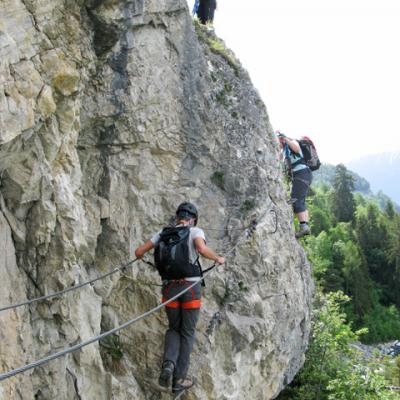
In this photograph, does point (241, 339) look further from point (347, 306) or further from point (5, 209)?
point (347, 306)

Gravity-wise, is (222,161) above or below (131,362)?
above

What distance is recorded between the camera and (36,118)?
638 centimetres

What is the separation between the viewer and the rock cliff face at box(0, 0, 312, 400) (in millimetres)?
6477

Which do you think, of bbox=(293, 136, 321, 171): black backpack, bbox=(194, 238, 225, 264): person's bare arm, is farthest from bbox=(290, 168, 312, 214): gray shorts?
Answer: bbox=(194, 238, 225, 264): person's bare arm

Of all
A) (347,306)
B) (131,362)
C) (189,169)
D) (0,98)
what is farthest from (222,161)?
(347,306)

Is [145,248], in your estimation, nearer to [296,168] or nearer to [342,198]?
[296,168]

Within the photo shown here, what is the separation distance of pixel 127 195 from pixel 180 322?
247cm

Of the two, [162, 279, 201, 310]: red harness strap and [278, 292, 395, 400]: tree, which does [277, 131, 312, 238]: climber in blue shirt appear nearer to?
[162, 279, 201, 310]: red harness strap

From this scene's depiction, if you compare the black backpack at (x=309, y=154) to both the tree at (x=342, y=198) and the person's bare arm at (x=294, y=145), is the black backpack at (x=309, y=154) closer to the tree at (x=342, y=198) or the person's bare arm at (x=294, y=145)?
the person's bare arm at (x=294, y=145)

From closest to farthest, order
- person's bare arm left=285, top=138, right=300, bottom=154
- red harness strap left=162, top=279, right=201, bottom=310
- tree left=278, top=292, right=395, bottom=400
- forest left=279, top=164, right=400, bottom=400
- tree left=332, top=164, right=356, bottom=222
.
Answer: red harness strap left=162, top=279, right=201, bottom=310 < person's bare arm left=285, top=138, right=300, bottom=154 < tree left=278, top=292, right=395, bottom=400 < forest left=279, top=164, right=400, bottom=400 < tree left=332, top=164, right=356, bottom=222

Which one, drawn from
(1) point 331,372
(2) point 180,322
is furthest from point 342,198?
(2) point 180,322

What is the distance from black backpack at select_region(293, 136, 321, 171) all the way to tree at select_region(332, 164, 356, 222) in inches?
2485

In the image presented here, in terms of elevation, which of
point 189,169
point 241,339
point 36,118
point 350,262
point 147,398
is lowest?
point 350,262

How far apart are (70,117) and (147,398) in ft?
15.9
